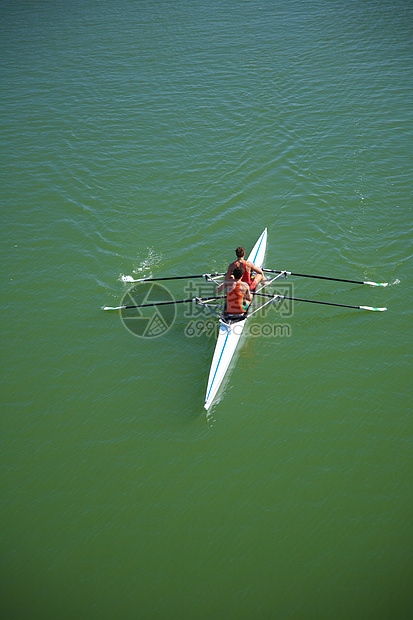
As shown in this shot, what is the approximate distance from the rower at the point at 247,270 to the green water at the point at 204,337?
2.59 ft

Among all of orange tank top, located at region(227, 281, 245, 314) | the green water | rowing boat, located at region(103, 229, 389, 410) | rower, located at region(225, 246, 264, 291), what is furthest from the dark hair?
the green water

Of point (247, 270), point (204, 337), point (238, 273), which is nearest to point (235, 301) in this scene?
point (238, 273)

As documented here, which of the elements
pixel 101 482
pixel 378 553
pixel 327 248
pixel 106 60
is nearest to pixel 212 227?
pixel 327 248

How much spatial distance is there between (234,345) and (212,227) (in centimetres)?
389

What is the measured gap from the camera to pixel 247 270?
33.3ft

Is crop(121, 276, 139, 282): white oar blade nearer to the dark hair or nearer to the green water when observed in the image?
the green water

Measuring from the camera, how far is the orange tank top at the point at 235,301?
9555 mm

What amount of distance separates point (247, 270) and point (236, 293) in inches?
31.0

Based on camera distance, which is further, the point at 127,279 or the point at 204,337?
the point at 127,279

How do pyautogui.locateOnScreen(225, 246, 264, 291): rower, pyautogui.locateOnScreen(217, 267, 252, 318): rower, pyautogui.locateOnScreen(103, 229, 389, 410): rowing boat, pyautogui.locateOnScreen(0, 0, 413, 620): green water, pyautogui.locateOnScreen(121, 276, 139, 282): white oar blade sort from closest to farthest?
pyautogui.locateOnScreen(0, 0, 413, 620): green water → pyautogui.locateOnScreen(103, 229, 389, 410): rowing boat → pyautogui.locateOnScreen(217, 267, 252, 318): rower → pyautogui.locateOnScreen(225, 246, 264, 291): rower → pyautogui.locateOnScreen(121, 276, 139, 282): white oar blade

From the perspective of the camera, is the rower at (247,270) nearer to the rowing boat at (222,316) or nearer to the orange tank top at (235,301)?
the rowing boat at (222,316)

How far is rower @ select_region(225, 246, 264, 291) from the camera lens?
383 inches

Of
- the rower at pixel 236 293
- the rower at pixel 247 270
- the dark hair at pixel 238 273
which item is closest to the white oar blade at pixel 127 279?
the rower at pixel 236 293

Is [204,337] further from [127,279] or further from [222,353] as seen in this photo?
[127,279]
